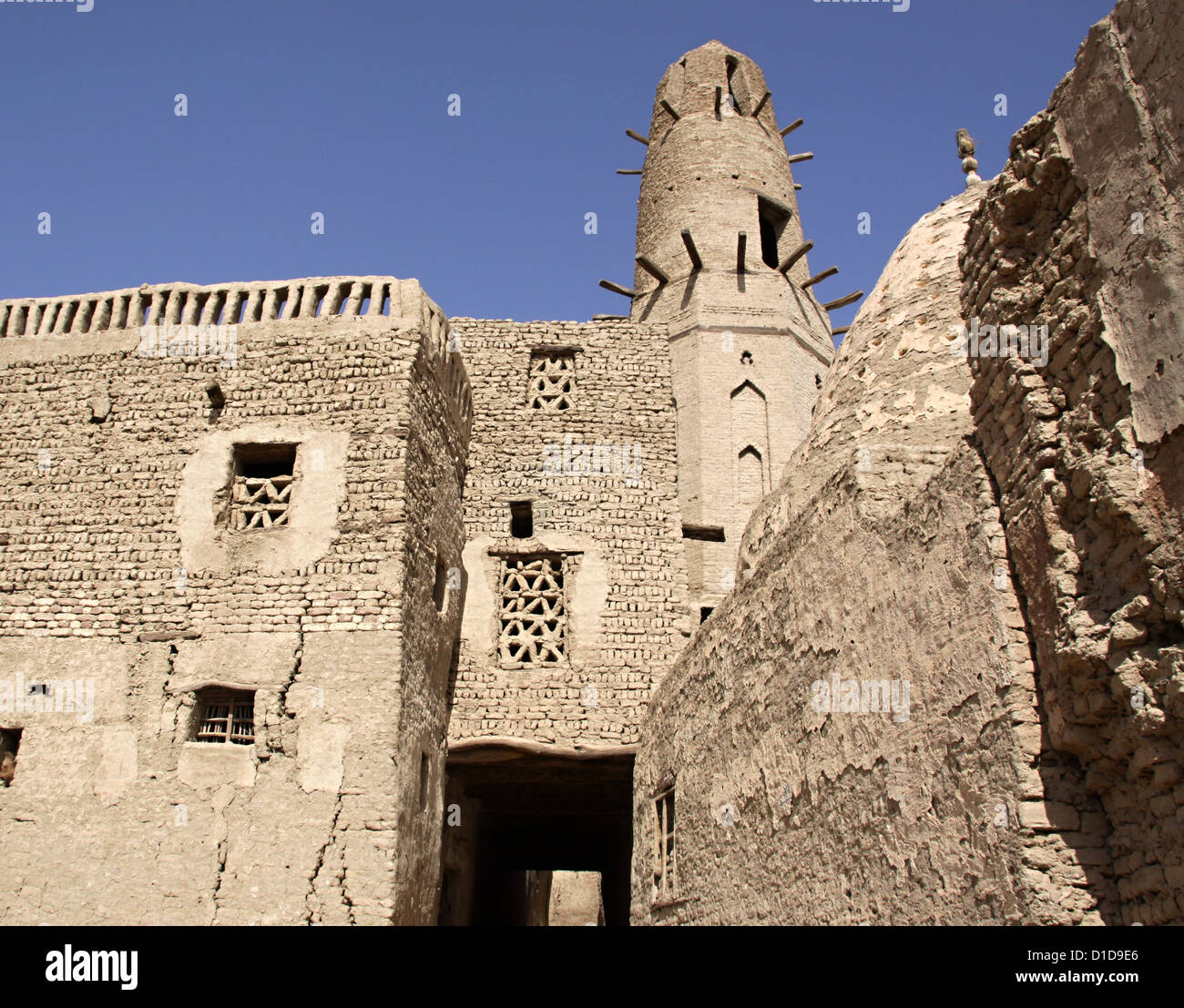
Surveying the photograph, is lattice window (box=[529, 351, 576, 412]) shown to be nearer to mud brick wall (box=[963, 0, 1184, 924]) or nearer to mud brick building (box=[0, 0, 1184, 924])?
mud brick building (box=[0, 0, 1184, 924])

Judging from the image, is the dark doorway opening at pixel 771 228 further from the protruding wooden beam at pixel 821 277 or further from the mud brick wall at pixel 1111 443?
the mud brick wall at pixel 1111 443

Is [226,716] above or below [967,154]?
below

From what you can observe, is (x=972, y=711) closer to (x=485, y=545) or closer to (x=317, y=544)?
(x=317, y=544)

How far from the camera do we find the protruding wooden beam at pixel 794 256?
Result: 1838 centimetres

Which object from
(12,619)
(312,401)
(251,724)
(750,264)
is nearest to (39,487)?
(12,619)

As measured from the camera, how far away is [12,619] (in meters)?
10.3

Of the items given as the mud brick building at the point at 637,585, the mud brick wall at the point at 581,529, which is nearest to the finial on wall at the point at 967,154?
the mud brick building at the point at 637,585

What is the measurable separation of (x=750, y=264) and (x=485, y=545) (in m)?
7.92

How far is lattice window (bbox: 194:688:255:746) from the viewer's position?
9.70 metres

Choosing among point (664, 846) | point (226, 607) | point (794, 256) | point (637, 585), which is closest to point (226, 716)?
point (226, 607)

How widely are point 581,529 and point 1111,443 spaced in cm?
924

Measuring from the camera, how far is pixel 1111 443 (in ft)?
14.9

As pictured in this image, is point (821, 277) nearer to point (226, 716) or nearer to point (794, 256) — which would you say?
point (794, 256)

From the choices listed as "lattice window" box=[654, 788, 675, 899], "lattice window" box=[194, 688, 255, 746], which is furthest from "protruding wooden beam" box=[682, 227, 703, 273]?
"lattice window" box=[194, 688, 255, 746]
